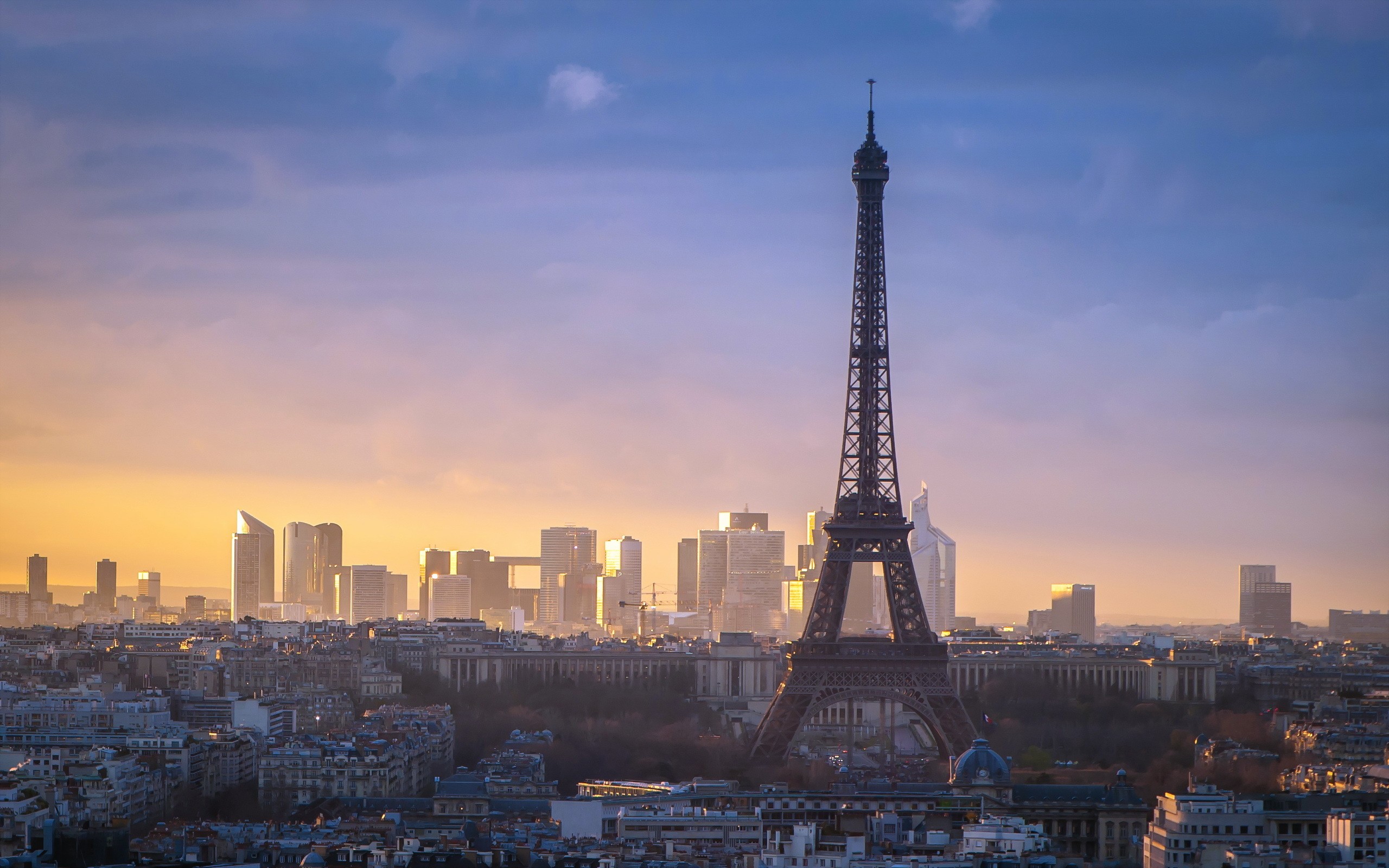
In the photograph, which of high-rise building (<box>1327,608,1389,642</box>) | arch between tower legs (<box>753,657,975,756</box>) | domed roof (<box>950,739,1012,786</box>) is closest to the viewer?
domed roof (<box>950,739,1012,786</box>)

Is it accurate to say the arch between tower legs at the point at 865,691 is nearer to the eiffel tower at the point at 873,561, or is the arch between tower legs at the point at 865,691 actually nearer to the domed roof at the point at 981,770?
the eiffel tower at the point at 873,561

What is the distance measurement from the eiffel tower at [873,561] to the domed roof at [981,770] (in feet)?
59.2

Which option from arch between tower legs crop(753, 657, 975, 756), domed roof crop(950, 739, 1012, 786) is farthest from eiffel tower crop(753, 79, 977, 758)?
domed roof crop(950, 739, 1012, 786)

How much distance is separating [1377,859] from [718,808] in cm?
2344

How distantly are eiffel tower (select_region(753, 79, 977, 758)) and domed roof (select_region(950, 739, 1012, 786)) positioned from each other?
18043mm

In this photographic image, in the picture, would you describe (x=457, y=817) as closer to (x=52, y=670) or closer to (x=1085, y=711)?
(x=1085, y=711)

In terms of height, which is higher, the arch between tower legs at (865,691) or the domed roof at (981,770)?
the arch between tower legs at (865,691)

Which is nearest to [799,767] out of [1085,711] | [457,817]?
[457,817]

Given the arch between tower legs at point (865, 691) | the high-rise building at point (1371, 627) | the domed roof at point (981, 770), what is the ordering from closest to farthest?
1. the domed roof at point (981, 770)
2. the arch between tower legs at point (865, 691)
3. the high-rise building at point (1371, 627)

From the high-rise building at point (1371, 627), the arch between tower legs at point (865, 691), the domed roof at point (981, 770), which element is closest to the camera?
the domed roof at point (981, 770)

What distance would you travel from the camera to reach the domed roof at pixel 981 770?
88438 mm

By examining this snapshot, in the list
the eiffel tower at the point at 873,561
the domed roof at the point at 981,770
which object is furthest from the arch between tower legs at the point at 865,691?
the domed roof at the point at 981,770

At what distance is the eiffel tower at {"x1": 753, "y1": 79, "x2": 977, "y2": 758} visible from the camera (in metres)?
110

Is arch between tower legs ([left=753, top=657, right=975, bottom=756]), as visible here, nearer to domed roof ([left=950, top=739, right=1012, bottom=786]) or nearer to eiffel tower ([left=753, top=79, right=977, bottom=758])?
eiffel tower ([left=753, top=79, right=977, bottom=758])
